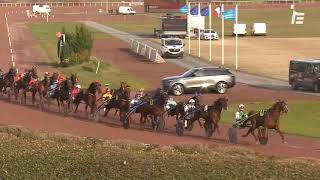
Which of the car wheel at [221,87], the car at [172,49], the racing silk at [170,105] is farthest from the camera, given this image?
the car at [172,49]

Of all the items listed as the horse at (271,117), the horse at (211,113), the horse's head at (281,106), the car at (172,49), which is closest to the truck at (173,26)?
the car at (172,49)

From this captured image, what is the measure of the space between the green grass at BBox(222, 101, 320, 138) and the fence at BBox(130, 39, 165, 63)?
1011 inches

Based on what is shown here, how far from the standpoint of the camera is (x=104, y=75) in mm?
48750

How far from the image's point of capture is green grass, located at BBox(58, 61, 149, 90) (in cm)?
4355

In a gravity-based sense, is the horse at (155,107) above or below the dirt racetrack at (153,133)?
above

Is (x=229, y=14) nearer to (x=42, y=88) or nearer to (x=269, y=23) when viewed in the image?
(x=42, y=88)

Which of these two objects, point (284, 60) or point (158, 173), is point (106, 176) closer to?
point (158, 173)

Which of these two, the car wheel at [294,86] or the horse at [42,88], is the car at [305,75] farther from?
the horse at [42,88]

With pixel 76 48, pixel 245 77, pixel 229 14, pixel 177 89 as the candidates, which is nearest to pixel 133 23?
pixel 76 48

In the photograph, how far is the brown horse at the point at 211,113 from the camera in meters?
23.2

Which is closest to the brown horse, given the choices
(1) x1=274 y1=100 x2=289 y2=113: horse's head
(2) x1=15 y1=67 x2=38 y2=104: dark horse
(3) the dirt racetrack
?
(3) the dirt racetrack

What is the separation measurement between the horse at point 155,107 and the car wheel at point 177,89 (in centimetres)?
1343

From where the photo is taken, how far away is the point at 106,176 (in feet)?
52.1

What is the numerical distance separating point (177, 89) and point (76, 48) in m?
18.6
